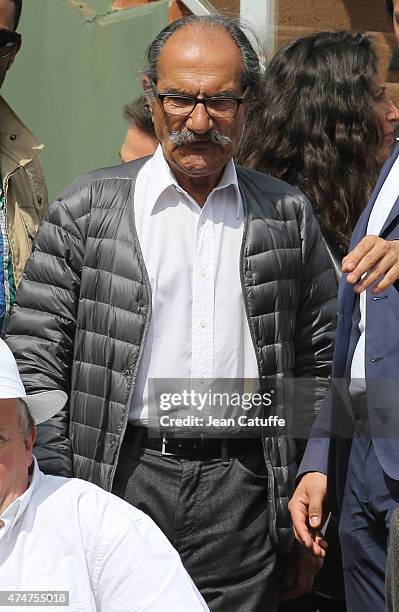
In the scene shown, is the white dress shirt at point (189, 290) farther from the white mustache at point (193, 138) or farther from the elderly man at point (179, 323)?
the white mustache at point (193, 138)

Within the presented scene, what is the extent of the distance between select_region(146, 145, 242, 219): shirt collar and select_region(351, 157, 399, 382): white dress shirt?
1.26 ft

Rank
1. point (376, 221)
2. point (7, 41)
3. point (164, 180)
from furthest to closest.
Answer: point (7, 41) < point (164, 180) < point (376, 221)

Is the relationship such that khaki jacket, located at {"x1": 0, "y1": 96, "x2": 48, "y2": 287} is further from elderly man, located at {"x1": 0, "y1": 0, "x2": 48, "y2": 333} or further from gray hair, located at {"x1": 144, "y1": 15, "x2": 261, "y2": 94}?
gray hair, located at {"x1": 144, "y1": 15, "x2": 261, "y2": 94}

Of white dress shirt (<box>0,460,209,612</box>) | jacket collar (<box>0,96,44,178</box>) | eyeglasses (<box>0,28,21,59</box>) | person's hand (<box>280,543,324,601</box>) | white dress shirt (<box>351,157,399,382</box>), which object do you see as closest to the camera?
white dress shirt (<box>0,460,209,612</box>)

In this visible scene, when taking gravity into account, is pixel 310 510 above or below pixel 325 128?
below

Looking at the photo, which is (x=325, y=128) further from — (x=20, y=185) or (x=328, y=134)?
(x=20, y=185)

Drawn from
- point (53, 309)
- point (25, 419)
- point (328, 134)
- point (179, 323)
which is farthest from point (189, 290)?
point (328, 134)

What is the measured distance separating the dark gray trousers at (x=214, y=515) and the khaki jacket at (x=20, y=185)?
78 centimetres

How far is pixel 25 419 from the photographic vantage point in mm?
2727

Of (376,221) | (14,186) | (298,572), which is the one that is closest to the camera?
(376,221)

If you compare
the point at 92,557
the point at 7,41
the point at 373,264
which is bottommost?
the point at 92,557

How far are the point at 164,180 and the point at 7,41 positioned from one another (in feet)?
2.38

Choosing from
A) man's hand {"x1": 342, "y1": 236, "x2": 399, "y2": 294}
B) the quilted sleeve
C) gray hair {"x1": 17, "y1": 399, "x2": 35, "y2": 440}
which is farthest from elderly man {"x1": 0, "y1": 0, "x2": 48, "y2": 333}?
man's hand {"x1": 342, "y1": 236, "x2": 399, "y2": 294}

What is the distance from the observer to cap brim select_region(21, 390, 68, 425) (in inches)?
109
